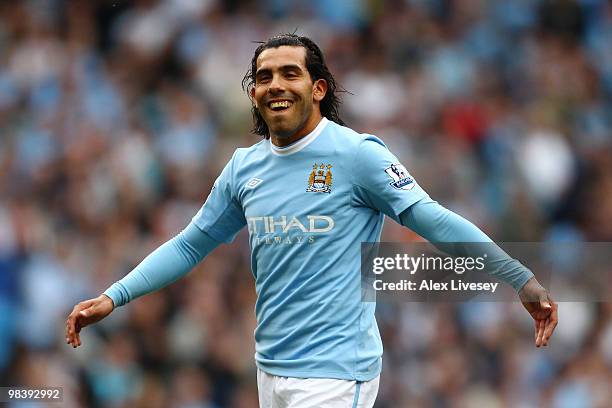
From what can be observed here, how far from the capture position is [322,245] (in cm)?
362

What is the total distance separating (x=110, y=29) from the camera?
8891 millimetres

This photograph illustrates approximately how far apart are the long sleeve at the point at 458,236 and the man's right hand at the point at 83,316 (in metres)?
1.17

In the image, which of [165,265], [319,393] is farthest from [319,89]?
[319,393]

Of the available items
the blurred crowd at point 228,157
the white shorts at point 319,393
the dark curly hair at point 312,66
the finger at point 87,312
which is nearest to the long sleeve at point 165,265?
the finger at point 87,312

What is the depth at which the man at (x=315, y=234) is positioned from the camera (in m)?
3.53

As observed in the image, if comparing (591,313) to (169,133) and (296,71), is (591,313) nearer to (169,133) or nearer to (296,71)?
(169,133)

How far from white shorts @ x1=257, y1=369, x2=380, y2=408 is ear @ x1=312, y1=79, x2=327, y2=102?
1039 mm

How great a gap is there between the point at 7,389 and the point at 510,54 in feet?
16.3

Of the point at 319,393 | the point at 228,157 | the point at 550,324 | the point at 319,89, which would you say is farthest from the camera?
the point at 228,157

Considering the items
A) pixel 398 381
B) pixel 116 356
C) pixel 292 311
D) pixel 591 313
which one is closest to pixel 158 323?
pixel 116 356

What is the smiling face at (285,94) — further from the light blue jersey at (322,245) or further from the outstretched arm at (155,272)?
the outstretched arm at (155,272)

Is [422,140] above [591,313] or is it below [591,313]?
above

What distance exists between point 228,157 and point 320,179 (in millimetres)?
4458

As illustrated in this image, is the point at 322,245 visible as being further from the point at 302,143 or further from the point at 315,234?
the point at 302,143
